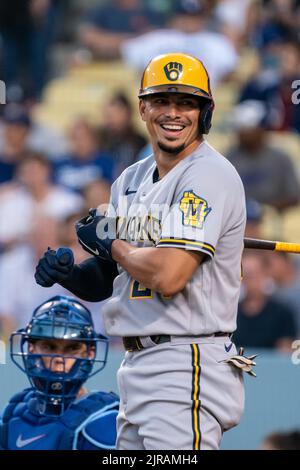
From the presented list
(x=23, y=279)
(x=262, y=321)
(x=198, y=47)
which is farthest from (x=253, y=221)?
(x=198, y=47)

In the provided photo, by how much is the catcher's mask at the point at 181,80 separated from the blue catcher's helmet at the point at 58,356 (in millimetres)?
1137

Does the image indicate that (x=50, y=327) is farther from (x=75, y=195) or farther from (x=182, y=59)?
(x=75, y=195)

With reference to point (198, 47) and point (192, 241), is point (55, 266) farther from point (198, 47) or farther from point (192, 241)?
point (198, 47)

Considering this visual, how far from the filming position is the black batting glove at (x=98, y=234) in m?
3.30

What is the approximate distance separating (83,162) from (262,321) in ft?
7.84

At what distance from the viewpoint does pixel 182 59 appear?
3.32 m

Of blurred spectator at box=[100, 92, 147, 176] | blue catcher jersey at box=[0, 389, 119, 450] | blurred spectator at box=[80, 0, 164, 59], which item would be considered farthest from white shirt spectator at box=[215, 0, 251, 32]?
blue catcher jersey at box=[0, 389, 119, 450]

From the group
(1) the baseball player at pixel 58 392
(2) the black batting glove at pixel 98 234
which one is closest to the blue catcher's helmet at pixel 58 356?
(1) the baseball player at pixel 58 392

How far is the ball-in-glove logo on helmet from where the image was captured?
3.28 meters

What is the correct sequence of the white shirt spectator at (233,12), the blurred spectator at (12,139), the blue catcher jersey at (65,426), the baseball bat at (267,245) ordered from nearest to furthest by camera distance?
the baseball bat at (267,245), the blue catcher jersey at (65,426), the blurred spectator at (12,139), the white shirt spectator at (233,12)

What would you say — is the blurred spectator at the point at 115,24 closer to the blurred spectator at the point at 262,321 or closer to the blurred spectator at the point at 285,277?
the blurred spectator at the point at 285,277

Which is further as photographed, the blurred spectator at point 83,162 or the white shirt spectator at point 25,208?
the blurred spectator at point 83,162

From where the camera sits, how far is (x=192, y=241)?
3.13m
